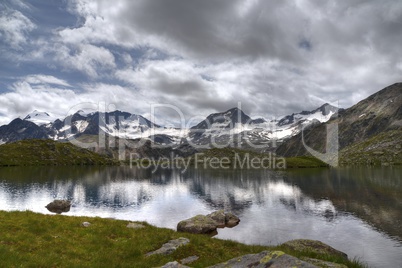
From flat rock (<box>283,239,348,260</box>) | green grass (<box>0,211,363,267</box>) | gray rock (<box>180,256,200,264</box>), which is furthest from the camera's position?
flat rock (<box>283,239,348,260</box>)

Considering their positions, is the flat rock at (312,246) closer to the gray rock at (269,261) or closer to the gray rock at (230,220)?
the gray rock at (269,261)

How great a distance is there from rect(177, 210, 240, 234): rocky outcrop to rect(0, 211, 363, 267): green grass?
17.1 m

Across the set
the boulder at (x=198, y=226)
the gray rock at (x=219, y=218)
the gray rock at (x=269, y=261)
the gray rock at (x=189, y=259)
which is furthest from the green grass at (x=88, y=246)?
the gray rock at (x=219, y=218)

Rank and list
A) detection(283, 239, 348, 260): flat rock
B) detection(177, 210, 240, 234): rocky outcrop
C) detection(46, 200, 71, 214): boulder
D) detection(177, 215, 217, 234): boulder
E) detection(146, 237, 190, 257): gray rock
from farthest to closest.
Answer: detection(46, 200, 71, 214): boulder → detection(177, 210, 240, 234): rocky outcrop → detection(177, 215, 217, 234): boulder → detection(283, 239, 348, 260): flat rock → detection(146, 237, 190, 257): gray rock

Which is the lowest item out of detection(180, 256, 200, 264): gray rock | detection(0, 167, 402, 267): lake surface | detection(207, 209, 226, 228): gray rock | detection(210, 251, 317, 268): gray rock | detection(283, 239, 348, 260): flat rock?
detection(0, 167, 402, 267): lake surface

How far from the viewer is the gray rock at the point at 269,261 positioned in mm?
12875

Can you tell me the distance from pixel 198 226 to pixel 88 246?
27762 mm

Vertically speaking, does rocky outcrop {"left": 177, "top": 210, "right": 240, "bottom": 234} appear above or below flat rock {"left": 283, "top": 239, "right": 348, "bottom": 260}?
below

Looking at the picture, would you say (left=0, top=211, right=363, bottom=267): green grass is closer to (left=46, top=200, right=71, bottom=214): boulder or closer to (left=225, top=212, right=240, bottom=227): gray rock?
(left=225, top=212, right=240, bottom=227): gray rock

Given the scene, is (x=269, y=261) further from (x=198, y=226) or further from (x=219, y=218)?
(x=219, y=218)

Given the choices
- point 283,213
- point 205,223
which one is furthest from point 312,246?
point 283,213

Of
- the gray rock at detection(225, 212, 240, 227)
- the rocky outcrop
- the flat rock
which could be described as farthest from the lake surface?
the flat rock

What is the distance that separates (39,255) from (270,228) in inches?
1769

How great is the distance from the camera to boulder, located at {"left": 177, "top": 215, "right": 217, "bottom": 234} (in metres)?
49.9
